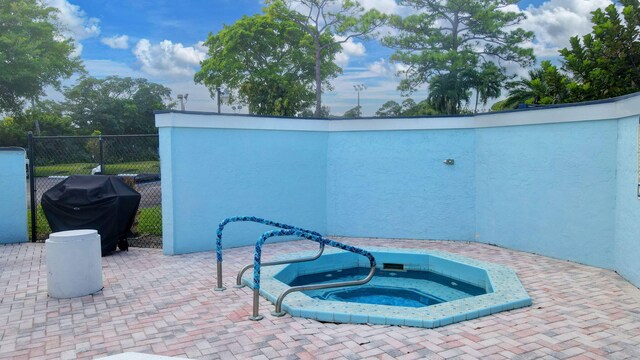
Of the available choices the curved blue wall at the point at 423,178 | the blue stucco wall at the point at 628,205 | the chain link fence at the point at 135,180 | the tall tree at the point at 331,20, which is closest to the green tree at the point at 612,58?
the curved blue wall at the point at 423,178

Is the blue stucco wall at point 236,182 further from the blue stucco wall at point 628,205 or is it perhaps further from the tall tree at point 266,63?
the tall tree at point 266,63

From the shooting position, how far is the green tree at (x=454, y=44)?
3150 centimetres

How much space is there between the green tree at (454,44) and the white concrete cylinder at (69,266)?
94.5 ft

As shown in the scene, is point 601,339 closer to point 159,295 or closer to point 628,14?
point 159,295

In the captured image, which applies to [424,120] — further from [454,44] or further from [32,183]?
[454,44]

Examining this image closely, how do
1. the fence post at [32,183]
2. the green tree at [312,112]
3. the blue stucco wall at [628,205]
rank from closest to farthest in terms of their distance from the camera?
the blue stucco wall at [628,205] → the fence post at [32,183] → the green tree at [312,112]

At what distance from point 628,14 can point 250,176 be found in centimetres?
1403

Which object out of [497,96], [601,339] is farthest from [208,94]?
[601,339]

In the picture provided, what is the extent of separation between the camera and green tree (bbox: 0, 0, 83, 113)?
29.2m

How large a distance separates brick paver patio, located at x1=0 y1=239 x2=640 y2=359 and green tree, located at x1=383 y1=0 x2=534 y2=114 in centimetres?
2667

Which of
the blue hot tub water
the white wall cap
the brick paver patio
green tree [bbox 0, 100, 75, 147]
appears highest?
green tree [bbox 0, 100, 75, 147]

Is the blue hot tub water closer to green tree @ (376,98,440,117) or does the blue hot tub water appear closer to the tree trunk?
green tree @ (376,98,440,117)

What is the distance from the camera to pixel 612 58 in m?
15.5

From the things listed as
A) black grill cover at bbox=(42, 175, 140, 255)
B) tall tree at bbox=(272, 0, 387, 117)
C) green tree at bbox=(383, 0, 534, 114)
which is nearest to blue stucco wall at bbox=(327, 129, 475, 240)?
black grill cover at bbox=(42, 175, 140, 255)
